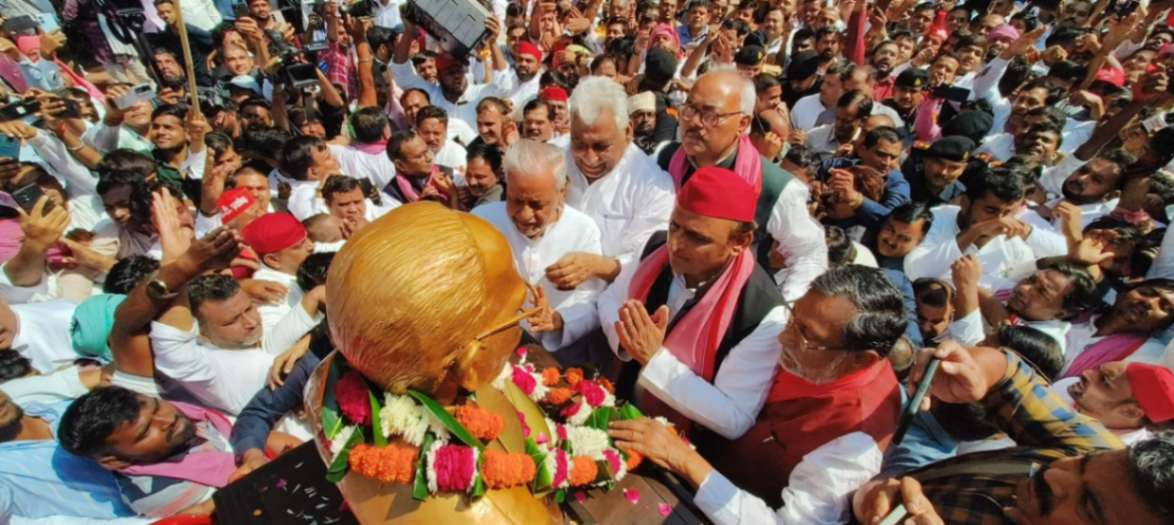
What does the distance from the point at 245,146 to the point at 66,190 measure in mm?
1598

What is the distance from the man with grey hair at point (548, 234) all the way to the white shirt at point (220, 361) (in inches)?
55.0

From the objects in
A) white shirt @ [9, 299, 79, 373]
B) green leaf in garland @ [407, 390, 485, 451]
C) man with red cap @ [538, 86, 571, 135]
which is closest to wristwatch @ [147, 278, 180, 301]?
white shirt @ [9, 299, 79, 373]

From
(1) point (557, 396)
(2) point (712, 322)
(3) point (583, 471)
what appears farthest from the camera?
(2) point (712, 322)

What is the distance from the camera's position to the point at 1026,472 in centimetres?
166

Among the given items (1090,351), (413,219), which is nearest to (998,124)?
(1090,351)

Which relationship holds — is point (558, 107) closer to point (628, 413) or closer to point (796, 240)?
point (796, 240)

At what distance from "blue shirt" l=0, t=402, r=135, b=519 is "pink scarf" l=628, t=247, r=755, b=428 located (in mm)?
2741

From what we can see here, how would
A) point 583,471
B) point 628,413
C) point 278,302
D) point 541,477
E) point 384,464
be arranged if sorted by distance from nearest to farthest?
point 384,464, point 541,477, point 583,471, point 628,413, point 278,302

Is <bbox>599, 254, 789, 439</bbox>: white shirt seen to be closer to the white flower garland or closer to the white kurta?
the white flower garland

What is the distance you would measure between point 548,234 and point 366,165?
3.22m

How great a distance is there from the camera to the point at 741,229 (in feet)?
7.86

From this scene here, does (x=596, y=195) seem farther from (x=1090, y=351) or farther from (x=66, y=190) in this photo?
(x=66, y=190)

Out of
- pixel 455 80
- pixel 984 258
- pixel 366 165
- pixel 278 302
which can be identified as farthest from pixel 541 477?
pixel 455 80

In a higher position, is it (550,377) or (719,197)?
(719,197)
